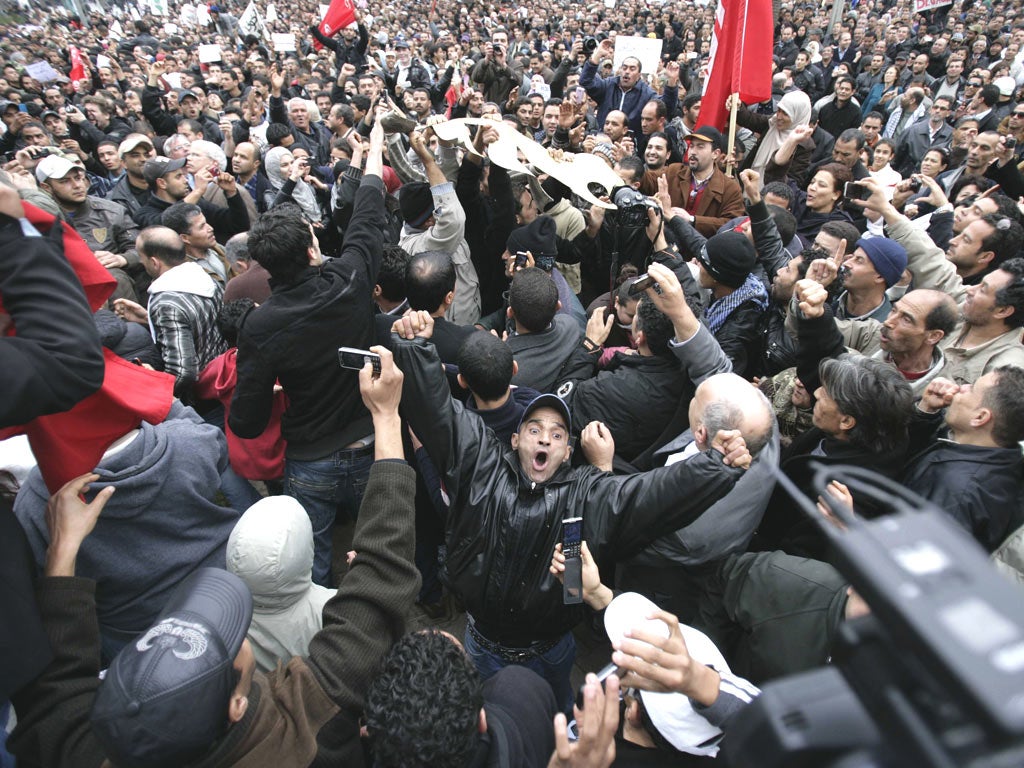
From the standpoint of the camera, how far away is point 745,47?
492 cm

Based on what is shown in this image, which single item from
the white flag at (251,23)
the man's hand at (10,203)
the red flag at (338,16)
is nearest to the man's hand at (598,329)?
the man's hand at (10,203)

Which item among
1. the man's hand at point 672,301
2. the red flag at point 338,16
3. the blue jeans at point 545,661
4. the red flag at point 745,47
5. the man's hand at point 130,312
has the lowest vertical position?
the blue jeans at point 545,661

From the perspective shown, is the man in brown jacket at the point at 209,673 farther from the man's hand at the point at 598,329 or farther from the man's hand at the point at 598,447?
the man's hand at the point at 598,329

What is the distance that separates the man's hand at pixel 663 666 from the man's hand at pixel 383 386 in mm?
977

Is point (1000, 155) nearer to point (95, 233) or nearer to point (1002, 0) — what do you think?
point (95, 233)

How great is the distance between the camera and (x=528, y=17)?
19.2 m

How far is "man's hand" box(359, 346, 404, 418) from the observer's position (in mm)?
1850

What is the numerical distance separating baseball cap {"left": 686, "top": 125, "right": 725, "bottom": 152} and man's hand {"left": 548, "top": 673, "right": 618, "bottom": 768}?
4.85m

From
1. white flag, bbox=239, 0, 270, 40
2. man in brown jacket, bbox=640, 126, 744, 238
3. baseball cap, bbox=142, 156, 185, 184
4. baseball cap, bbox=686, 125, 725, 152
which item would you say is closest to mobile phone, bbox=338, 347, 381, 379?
baseball cap, bbox=142, 156, 185, 184

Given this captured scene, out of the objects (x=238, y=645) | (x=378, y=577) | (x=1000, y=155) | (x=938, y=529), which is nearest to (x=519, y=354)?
(x=378, y=577)

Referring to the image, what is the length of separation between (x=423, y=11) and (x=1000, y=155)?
2237 centimetres

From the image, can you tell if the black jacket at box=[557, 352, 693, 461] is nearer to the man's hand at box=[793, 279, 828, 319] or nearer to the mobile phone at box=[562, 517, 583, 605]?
the man's hand at box=[793, 279, 828, 319]

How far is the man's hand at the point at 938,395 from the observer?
236 centimetres

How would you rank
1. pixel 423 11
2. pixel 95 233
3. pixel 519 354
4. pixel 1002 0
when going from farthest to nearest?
1. pixel 423 11
2. pixel 1002 0
3. pixel 95 233
4. pixel 519 354
